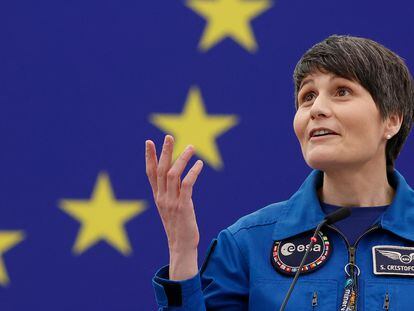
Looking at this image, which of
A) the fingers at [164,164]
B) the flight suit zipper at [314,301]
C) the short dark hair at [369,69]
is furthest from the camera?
the short dark hair at [369,69]

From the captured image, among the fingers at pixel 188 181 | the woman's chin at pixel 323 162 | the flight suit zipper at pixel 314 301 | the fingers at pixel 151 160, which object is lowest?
the flight suit zipper at pixel 314 301

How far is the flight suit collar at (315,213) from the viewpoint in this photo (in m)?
1.66

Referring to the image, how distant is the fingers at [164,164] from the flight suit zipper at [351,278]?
0.35 m

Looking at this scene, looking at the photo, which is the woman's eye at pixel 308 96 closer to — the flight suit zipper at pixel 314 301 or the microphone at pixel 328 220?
the microphone at pixel 328 220

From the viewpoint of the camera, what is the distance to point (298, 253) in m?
1.66

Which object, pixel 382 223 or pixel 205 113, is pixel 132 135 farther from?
pixel 382 223

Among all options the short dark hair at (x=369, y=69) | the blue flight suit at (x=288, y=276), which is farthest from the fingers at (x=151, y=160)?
the short dark hair at (x=369, y=69)

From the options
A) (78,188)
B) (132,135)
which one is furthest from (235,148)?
(78,188)

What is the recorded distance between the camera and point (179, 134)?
283 centimetres

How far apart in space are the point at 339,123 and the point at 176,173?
0.34 meters

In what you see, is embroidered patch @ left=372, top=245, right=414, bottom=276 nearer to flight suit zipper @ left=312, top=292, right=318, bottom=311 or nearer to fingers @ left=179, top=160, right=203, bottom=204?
flight suit zipper @ left=312, top=292, right=318, bottom=311

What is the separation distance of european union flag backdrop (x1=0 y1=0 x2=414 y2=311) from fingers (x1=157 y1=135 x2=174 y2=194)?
120cm

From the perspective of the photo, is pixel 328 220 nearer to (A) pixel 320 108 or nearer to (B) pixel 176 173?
(A) pixel 320 108

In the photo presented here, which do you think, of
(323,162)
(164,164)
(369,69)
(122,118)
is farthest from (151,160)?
(122,118)
